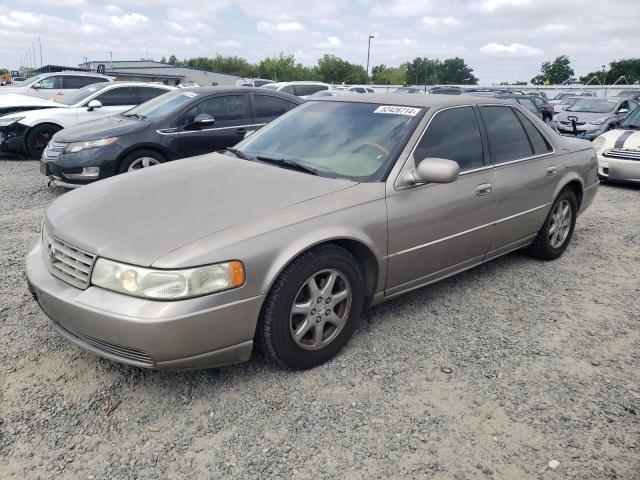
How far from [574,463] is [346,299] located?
1377 mm

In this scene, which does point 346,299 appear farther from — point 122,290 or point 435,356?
point 122,290

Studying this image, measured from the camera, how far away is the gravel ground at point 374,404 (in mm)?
2250

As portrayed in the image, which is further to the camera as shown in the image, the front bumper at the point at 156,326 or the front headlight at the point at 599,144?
the front headlight at the point at 599,144

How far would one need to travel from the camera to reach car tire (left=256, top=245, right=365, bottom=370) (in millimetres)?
2639

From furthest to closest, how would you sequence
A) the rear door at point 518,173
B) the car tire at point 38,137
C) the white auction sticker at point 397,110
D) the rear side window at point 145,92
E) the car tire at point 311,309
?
the rear side window at point 145,92 → the car tire at point 38,137 → the rear door at point 518,173 → the white auction sticker at point 397,110 → the car tire at point 311,309

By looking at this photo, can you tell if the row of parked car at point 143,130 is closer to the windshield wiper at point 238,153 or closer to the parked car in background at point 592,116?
the windshield wiper at point 238,153

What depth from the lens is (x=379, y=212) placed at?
10.00 feet

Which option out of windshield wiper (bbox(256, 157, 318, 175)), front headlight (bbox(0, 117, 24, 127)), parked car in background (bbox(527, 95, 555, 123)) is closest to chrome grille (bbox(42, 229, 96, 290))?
windshield wiper (bbox(256, 157, 318, 175))

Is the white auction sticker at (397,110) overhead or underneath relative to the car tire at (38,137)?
overhead

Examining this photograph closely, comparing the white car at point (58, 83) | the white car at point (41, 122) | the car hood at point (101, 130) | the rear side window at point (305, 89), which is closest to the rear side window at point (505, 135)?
the car hood at point (101, 130)

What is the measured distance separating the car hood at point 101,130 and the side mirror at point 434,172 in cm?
459

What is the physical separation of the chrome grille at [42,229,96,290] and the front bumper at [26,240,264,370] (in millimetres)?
46

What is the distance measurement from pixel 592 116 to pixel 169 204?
13963mm

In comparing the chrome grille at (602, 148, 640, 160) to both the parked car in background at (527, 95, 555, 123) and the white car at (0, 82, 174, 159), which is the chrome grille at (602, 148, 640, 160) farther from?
the white car at (0, 82, 174, 159)
